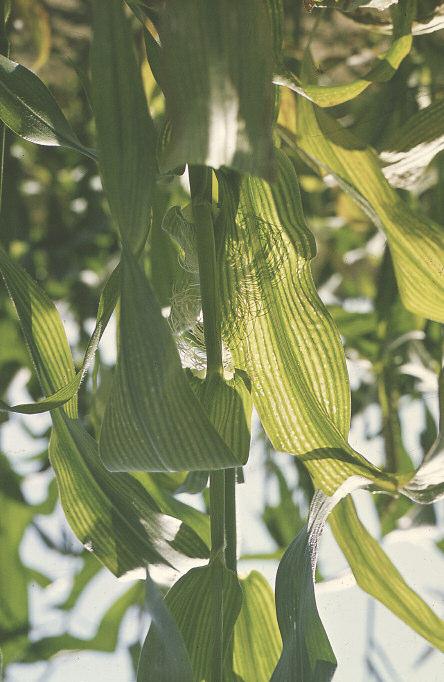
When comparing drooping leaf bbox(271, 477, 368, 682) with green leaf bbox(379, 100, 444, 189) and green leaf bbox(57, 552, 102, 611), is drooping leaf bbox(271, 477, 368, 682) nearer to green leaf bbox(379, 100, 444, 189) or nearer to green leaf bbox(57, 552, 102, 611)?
green leaf bbox(379, 100, 444, 189)

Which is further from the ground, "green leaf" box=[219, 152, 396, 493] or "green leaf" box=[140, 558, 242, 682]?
"green leaf" box=[219, 152, 396, 493]

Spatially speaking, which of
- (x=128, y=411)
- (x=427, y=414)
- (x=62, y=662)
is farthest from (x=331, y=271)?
(x=128, y=411)

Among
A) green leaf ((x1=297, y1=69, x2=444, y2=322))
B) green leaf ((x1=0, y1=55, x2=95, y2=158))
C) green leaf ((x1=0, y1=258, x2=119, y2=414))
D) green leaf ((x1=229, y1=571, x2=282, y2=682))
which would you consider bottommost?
green leaf ((x1=229, y1=571, x2=282, y2=682))

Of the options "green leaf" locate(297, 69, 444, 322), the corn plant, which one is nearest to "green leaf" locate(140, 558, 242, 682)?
the corn plant

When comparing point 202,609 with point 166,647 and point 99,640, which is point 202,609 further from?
point 99,640

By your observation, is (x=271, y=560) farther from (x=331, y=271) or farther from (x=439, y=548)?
(x=331, y=271)

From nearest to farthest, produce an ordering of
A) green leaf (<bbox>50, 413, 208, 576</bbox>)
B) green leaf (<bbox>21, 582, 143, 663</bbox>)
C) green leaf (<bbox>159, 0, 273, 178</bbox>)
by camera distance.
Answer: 1. green leaf (<bbox>159, 0, 273, 178</bbox>)
2. green leaf (<bbox>50, 413, 208, 576</bbox>)
3. green leaf (<bbox>21, 582, 143, 663</bbox>)

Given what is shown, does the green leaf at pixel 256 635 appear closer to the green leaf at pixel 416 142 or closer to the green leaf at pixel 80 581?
the green leaf at pixel 416 142

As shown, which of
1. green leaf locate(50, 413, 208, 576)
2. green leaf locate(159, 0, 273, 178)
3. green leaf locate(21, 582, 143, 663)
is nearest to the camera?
green leaf locate(159, 0, 273, 178)

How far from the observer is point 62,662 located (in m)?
0.57

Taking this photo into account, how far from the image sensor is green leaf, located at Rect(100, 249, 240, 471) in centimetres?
19

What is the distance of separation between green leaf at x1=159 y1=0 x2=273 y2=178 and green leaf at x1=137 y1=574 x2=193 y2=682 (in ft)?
0.35

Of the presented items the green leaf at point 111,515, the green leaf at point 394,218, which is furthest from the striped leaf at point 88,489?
the green leaf at point 394,218

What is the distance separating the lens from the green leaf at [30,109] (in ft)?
0.79
